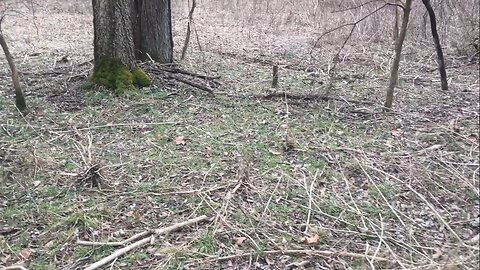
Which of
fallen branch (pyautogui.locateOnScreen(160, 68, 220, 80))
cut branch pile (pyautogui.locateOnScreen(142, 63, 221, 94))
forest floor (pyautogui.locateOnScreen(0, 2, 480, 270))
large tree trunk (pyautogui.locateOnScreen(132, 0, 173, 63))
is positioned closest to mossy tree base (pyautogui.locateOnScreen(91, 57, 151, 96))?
forest floor (pyautogui.locateOnScreen(0, 2, 480, 270))

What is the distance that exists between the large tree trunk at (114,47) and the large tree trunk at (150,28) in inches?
30.9

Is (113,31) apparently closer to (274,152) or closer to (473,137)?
(274,152)

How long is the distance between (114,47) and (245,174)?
105 inches

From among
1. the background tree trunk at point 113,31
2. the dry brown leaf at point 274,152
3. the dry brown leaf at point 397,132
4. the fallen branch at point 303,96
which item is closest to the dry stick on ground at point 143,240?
the dry brown leaf at point 274,152

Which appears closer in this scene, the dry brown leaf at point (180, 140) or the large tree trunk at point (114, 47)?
the dry brown leaf at point (180, 140)

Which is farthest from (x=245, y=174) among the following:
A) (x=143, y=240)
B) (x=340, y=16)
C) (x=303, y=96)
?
(x=340, y=16)

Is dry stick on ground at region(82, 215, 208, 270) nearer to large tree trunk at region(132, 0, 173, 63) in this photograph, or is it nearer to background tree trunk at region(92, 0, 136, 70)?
background tree trunk at region(92, 0, 136, 70)

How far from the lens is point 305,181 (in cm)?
328

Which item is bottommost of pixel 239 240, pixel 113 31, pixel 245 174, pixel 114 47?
pixel 239 240

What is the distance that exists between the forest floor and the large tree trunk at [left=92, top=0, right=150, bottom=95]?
0.60 feet

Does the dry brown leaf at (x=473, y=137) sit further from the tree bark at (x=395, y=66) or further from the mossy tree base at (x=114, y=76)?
the mossy tree base at (x=114, y=76)

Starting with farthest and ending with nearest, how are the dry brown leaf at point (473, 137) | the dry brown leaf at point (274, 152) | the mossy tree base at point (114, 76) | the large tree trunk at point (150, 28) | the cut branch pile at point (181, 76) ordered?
the large tree trunk at point (150, 28) < the cut branch pile at point (181, 76) < the mossy tree base at point (114, 76) < the dry brown leaf at point (274, 152) < the dry brown leaf at point (473, 137)

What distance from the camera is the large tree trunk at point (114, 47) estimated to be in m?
5.04

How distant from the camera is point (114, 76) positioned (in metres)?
5.16
